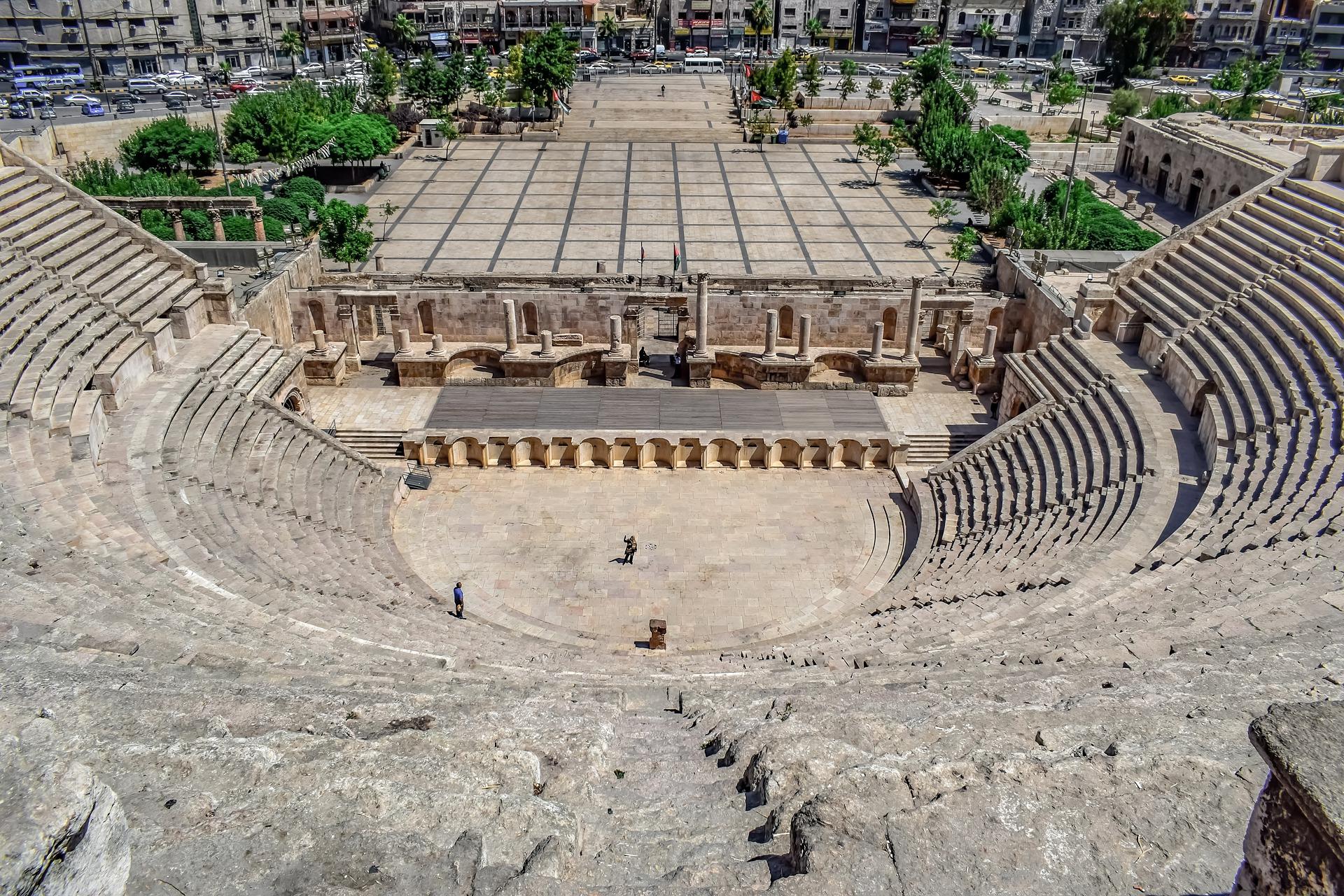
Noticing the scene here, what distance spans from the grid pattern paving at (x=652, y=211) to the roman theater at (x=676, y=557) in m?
0.56

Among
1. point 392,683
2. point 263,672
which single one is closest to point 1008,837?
point 392,683

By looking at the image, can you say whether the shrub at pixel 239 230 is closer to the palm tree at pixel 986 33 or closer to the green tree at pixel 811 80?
the green tree at pixel 811 80

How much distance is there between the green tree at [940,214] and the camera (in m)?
48.5

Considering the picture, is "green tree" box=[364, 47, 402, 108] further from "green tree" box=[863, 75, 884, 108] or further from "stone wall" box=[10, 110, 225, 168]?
"green tree" box=[863, 75, 884, 108]

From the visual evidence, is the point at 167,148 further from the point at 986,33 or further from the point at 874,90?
the point at 986,33

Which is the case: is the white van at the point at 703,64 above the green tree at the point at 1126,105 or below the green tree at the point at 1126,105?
above

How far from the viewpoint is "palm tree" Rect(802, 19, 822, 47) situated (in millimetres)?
103062

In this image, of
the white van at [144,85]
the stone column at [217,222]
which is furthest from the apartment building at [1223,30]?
the stone column at [217,222]

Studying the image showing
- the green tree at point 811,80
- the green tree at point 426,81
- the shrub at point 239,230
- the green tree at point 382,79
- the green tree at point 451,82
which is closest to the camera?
the shrub at point 239,230

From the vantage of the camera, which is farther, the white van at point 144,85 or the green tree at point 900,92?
the green tree at point 900,92

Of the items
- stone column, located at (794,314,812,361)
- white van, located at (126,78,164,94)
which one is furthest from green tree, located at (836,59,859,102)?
white van, located at (126,78,164,94)

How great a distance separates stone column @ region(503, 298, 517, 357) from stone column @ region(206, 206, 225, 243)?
530 inches

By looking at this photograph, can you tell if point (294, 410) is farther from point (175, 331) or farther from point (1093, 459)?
point (1093, 459)

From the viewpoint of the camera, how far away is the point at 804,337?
111 ft
